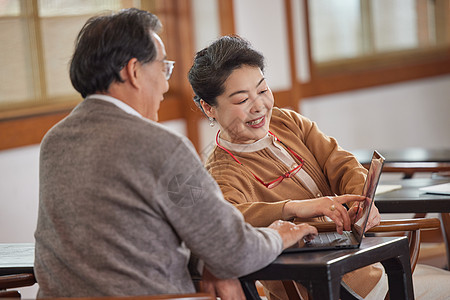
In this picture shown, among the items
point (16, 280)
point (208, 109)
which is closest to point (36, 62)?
point (208, 109)

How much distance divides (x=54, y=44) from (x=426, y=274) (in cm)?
240

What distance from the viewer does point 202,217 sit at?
5.19 ft

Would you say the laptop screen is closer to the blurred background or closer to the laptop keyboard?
the laptop keyboard

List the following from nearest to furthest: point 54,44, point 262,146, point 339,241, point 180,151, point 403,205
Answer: point 180,151 < point 339,241 < point 262,146 < point 403,205 < point 54,44

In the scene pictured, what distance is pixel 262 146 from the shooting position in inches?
92.3

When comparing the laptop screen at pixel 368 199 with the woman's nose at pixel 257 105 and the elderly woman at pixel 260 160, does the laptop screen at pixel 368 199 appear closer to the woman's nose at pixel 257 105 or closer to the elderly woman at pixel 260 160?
the elderly woman at pixel 260 160

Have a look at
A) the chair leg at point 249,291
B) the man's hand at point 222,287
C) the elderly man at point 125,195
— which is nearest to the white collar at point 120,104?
the elderly man at point 125,195

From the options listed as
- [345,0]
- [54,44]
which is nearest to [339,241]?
[54,44]

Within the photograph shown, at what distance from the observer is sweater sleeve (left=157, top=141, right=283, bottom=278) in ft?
5.16

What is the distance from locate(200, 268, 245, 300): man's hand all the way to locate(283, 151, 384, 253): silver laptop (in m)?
0.16

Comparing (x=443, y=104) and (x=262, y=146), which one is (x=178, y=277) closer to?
(x=262, y=146)

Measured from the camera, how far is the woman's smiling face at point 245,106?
221 cm

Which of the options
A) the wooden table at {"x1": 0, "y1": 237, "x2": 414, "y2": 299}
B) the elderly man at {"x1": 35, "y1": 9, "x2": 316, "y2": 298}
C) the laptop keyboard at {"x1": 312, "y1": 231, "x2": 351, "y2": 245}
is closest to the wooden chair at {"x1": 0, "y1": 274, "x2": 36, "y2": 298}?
the wooden table at {"x1": 0, "y1": 237, "x2": 414, "y2": 299}

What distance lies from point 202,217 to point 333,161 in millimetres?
934
